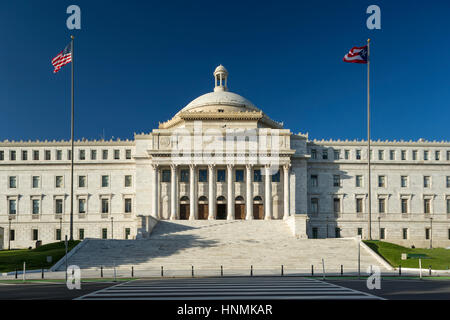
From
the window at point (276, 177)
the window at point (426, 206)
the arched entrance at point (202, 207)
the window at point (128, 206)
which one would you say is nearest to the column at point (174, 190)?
the arched entrance at point (202, 207)

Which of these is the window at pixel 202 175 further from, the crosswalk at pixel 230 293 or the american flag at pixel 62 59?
the crosswalk at pixel 230 293

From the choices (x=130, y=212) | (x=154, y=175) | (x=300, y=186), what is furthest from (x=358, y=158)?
(x=130, y=212)

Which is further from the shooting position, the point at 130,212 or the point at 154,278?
the point at 130,212

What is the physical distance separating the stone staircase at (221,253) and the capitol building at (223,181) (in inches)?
571

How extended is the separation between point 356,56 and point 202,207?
36.1m

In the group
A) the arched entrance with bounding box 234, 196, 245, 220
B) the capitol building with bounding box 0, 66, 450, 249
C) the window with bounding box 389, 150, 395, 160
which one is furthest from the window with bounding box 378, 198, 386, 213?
the arched entrance with bounding box 234, 196, 245, 220

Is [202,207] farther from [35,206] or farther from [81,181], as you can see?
[35,206]

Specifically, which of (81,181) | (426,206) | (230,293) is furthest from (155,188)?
(426,206)

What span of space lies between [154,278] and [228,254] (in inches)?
572

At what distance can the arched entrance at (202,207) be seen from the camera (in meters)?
70.9

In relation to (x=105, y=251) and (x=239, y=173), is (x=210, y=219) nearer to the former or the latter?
(x=239, y=173)

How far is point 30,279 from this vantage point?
107 feet
